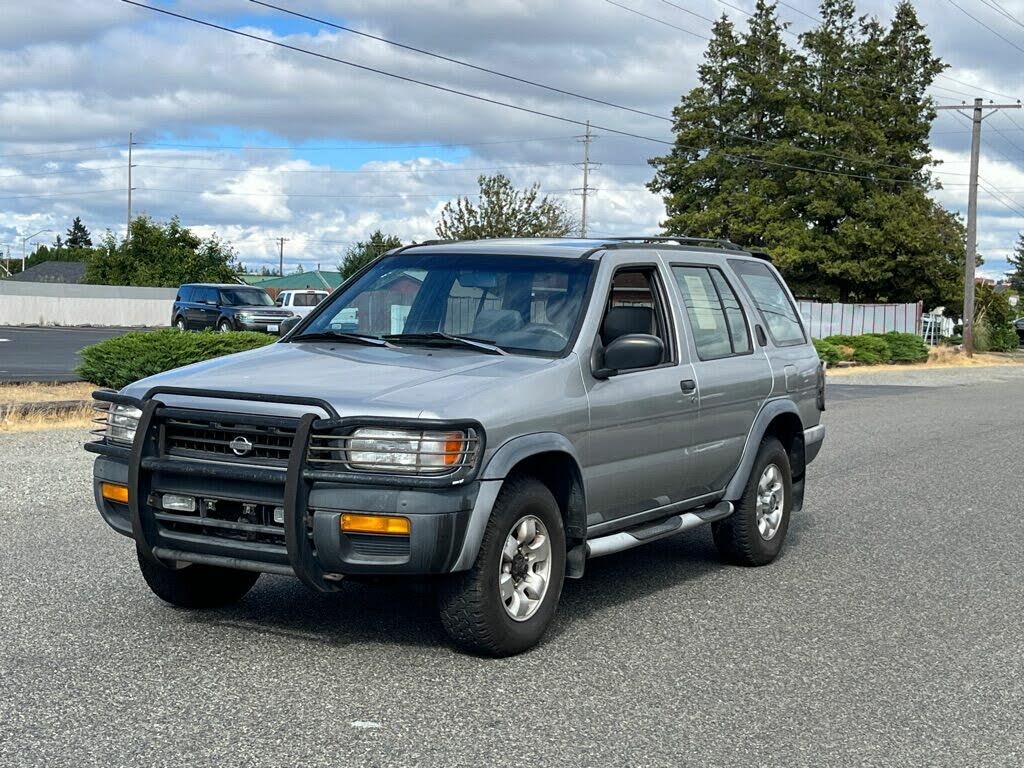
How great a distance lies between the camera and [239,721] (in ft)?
16.0

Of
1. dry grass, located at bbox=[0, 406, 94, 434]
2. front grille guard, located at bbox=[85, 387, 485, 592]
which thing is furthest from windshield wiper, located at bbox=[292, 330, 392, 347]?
dry grass, located at bbox=[0, 406, 94, 434]

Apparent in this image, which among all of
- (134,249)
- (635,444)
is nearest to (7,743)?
(635,444)

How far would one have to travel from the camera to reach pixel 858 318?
50562mm

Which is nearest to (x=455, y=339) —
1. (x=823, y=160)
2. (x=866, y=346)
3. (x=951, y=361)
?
(x=866, y=346)

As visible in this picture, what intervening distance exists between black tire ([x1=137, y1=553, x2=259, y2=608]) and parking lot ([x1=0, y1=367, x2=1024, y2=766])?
83 millimetres

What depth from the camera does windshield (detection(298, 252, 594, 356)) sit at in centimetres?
668

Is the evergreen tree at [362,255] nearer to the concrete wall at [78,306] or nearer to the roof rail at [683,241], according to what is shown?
the concrete wall at [78,306]

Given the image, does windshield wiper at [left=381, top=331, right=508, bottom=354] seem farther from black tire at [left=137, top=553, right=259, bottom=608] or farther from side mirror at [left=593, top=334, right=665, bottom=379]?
black tire at [left=137, top=553, right=259, bottom=608]

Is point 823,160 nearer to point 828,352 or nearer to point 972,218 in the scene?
point 972,218

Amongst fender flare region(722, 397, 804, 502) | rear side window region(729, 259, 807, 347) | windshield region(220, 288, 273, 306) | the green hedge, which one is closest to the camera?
fender flare region(722, 397, 804, 502)

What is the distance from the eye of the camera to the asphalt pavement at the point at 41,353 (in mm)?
21547

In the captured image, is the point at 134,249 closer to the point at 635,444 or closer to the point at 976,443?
the point at 976,443

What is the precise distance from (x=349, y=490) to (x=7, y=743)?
154cm

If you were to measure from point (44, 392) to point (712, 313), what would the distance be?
11.9 meters
